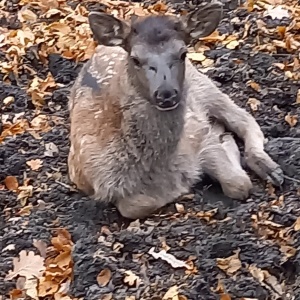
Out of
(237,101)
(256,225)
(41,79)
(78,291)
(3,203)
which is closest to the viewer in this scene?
(78,291)

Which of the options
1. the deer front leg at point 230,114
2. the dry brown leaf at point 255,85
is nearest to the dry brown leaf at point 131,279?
the deer front leg at point 230,114

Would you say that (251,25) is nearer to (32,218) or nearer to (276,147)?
(276,147)

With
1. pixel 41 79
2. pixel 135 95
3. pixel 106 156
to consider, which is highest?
pixel 135 95

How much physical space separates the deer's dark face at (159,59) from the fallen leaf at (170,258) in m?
0.90

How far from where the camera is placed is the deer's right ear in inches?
239

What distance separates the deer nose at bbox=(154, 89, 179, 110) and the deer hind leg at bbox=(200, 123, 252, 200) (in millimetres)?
938

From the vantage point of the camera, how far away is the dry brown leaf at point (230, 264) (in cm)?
568

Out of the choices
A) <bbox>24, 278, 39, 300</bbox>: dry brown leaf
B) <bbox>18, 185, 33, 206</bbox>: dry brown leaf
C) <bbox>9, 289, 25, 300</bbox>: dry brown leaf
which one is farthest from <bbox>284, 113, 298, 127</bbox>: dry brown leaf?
<bbox>9, 289, 25, 300</bbox>: dry brown leaf

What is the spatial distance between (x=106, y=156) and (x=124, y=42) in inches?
31.4

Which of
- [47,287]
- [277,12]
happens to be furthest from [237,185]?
[277,12]

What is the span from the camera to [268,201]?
20.7 feet

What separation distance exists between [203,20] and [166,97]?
0.75 m

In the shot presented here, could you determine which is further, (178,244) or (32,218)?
(32,218)

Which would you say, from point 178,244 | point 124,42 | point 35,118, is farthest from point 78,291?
point 35,118
